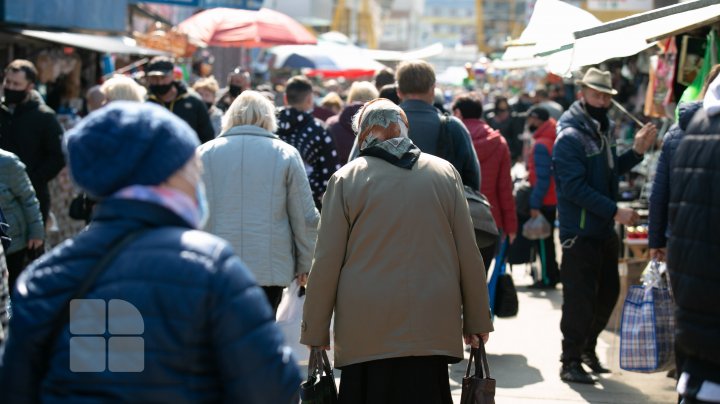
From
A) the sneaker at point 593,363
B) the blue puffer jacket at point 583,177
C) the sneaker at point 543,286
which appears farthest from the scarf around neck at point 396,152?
the sneaker at point 543,286

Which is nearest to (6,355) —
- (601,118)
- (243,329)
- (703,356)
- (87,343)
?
(87,343)

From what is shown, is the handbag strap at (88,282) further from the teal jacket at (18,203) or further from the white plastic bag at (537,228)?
the white plastic bag at (537,228)

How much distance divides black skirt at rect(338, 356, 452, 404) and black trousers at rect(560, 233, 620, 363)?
2.71m

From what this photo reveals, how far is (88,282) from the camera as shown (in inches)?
106

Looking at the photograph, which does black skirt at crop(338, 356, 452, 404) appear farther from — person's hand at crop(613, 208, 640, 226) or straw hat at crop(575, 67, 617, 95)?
straw hat at crop(575, 67, 617, 95)

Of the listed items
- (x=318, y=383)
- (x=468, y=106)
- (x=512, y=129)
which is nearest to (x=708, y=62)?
(x=468, y=106)

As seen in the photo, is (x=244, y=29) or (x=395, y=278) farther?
(x=244, y=29)

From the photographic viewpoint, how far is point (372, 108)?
17.1 feet

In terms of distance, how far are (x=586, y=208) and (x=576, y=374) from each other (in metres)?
1.15

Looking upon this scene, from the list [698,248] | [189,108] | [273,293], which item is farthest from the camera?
[189,108]

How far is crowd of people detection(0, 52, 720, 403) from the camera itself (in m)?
2.71

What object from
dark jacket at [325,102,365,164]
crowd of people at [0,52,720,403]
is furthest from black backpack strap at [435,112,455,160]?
dark jacket at [325,102,365,164]

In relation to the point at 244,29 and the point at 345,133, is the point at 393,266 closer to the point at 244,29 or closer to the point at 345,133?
the point at 345,133

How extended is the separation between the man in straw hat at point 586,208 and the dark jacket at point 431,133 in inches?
33.9
